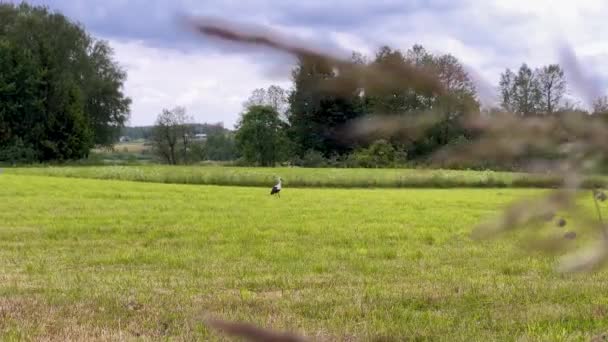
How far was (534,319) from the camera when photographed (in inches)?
195

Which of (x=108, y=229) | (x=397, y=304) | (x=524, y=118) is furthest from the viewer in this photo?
(x=108, y=229)

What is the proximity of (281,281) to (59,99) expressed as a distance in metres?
41.2

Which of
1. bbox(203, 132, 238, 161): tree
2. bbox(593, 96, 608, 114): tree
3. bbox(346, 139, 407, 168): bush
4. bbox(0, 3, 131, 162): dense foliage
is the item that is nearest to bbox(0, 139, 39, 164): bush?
bbox(0, 3, 131, 162): dense foliage

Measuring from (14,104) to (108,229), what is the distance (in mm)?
37211

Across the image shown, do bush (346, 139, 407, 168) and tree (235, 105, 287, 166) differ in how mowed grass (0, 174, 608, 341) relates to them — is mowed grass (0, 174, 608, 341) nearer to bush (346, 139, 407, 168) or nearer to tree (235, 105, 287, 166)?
bush (346, 139, 407, 168)

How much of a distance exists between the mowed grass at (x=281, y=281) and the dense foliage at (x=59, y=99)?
25.5 m

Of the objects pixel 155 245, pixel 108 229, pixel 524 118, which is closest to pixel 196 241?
pixel 155 245

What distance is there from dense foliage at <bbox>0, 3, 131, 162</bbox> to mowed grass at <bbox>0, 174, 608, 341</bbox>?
25.5 metres

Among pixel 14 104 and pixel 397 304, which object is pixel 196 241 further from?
pixel 14 104

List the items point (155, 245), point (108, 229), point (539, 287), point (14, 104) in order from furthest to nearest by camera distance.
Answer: point (14, 104), point (108, 229), point (155, 245), point (539, 287)

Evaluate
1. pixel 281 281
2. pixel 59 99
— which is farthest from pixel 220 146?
pixel 59 99

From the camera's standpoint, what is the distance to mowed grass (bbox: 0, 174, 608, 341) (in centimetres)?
479

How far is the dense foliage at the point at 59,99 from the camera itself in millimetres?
39156

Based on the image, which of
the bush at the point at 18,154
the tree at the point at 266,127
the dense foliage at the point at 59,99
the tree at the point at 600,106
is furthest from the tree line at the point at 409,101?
the bush at the point at 18,154
